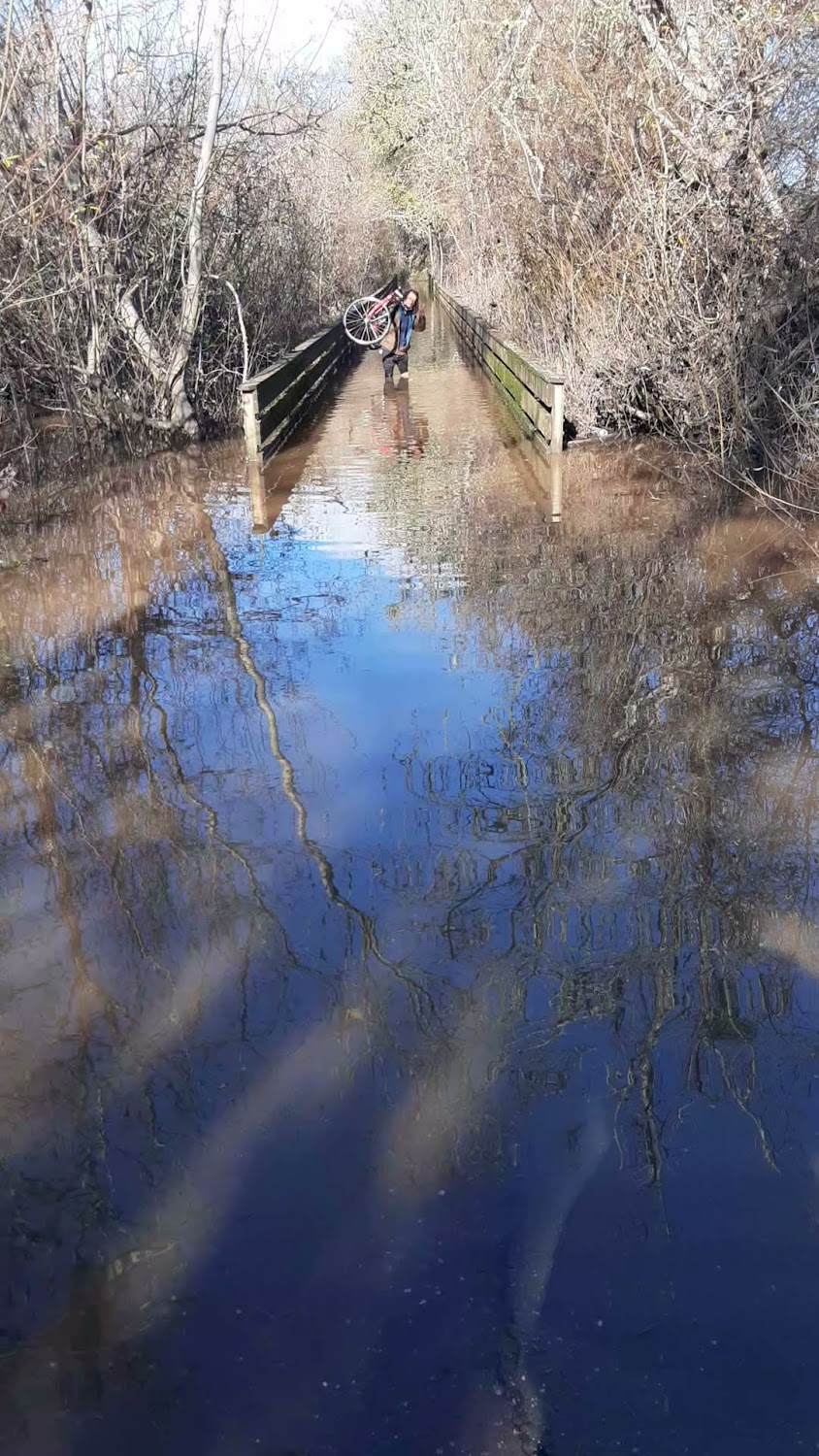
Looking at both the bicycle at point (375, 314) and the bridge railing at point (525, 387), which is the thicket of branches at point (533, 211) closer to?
the bridge railing at point (525, 387)

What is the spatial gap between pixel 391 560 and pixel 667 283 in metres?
4.08

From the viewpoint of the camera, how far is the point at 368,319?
73.9ft

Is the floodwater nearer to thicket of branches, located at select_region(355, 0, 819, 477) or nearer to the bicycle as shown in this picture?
thicket of branches, located at select_region(355, 0, 819, 477)

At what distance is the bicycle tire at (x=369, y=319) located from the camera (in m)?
22.6

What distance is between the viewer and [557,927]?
4.29 meters

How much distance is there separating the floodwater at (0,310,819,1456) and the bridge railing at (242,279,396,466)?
238 inches

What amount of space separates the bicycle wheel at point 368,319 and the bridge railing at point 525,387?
182cm

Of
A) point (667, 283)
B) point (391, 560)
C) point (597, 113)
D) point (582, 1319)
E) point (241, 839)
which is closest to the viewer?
point (582, 1319)

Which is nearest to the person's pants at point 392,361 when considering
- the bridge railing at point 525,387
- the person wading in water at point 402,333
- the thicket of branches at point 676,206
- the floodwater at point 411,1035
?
the person wading in water at point 402,333

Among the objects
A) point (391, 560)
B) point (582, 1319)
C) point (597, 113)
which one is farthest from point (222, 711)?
point (597, 113)

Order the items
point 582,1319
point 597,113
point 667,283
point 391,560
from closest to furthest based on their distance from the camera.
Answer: point 582,1319 → point 391,560 → point 667,283 → point 597,113

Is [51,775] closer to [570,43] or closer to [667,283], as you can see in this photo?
[667,283]

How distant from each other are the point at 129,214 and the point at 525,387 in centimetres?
501

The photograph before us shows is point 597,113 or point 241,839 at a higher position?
point 597,113
